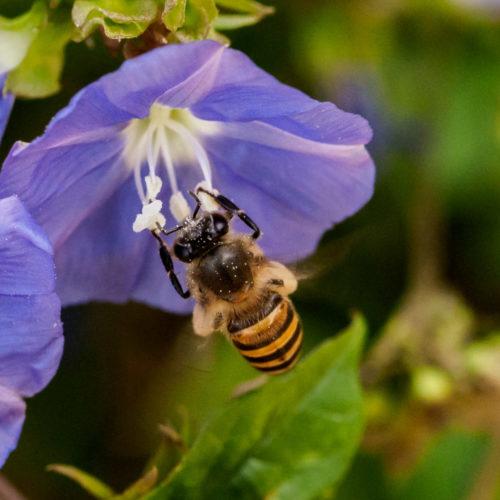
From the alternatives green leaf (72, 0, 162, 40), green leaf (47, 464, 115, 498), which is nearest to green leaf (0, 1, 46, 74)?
green leaf (72, 0, 162, 40)

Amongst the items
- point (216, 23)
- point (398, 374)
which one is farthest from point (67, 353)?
point (216, 23)

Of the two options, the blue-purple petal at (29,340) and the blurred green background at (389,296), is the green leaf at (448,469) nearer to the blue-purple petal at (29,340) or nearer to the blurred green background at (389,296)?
the blurred green background at (389,296)

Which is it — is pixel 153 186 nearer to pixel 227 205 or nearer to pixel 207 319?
pixel 227 205

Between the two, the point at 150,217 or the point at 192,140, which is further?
the point at 192,140

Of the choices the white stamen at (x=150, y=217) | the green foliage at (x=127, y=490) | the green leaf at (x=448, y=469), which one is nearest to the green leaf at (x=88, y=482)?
the green foliage at (x=127, y=490)

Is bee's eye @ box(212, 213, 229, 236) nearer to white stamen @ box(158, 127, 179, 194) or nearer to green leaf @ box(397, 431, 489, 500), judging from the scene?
white stamen @ box(158, 127, 179, 194)

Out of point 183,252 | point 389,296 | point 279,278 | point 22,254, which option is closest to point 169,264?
point 183,252
